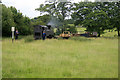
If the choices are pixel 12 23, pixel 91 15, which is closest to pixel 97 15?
pixel 91 15

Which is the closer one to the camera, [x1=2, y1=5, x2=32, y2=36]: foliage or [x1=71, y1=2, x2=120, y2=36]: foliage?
[x1=2, y1=5, x2=32, y2=36]: foliage

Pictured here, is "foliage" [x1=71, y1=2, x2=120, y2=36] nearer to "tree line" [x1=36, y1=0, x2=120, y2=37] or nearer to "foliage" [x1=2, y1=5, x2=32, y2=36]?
"tree line" [x1=36, y1=0, x2=120, y2=37]

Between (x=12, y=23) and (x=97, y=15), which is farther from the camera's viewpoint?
(x=97, y=15)

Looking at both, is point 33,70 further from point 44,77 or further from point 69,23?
point 69,23

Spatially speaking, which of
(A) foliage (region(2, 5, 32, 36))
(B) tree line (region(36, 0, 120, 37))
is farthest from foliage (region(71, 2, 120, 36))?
(A) foliage (region(2, 5, 32, 36))

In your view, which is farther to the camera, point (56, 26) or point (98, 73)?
point (56, 26)

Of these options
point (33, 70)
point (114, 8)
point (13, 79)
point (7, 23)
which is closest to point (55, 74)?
point (33, 70)

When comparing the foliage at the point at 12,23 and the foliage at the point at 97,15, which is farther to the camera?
the foliage at the point at 97,15

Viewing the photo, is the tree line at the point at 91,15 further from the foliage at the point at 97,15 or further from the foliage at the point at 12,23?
the foliage at the point at 12,23

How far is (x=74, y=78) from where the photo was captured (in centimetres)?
316

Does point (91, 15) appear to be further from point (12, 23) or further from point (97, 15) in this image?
point (12, 23)

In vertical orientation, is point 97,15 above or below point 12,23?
above

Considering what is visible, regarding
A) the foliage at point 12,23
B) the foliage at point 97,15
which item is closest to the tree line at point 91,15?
the foliage at point 97,15

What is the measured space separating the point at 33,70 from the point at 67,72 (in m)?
0.99
